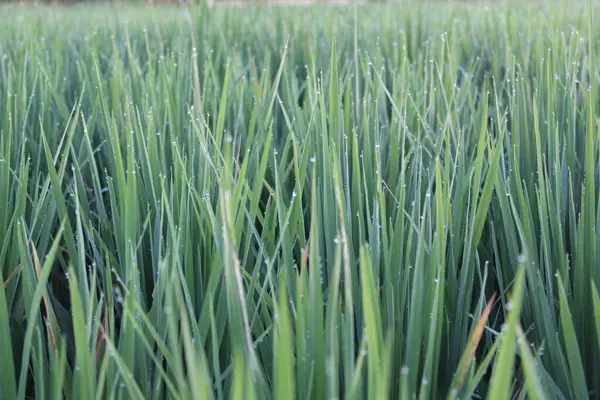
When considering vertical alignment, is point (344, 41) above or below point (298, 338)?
above

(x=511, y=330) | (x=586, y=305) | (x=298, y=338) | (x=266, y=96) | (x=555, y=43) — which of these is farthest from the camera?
(x=555, y=43)

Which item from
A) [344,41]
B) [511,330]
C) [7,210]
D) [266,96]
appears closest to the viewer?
[511,330]

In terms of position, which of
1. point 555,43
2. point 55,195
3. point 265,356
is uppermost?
point 555,43

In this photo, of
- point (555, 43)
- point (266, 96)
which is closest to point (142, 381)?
point (266, 96)

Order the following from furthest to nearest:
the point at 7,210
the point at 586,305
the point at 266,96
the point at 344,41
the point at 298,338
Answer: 1. the point at 344,41
2. the point at 266,96
3. the point at 7,210
4. the point at 586,305
5. the point at 298,338

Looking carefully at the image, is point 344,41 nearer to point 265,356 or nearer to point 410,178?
point 410,178

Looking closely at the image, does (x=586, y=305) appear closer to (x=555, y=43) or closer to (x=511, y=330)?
(x=511, y=330)

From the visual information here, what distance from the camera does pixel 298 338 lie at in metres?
0.46

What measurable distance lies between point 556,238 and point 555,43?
64 centimetres

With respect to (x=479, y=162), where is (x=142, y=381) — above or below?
below

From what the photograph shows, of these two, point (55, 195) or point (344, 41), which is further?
point (344, 41)

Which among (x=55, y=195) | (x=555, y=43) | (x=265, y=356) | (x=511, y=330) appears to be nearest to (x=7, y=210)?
(x=55, y=195)

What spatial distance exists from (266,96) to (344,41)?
59cm

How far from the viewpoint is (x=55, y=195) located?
25.5 inches
